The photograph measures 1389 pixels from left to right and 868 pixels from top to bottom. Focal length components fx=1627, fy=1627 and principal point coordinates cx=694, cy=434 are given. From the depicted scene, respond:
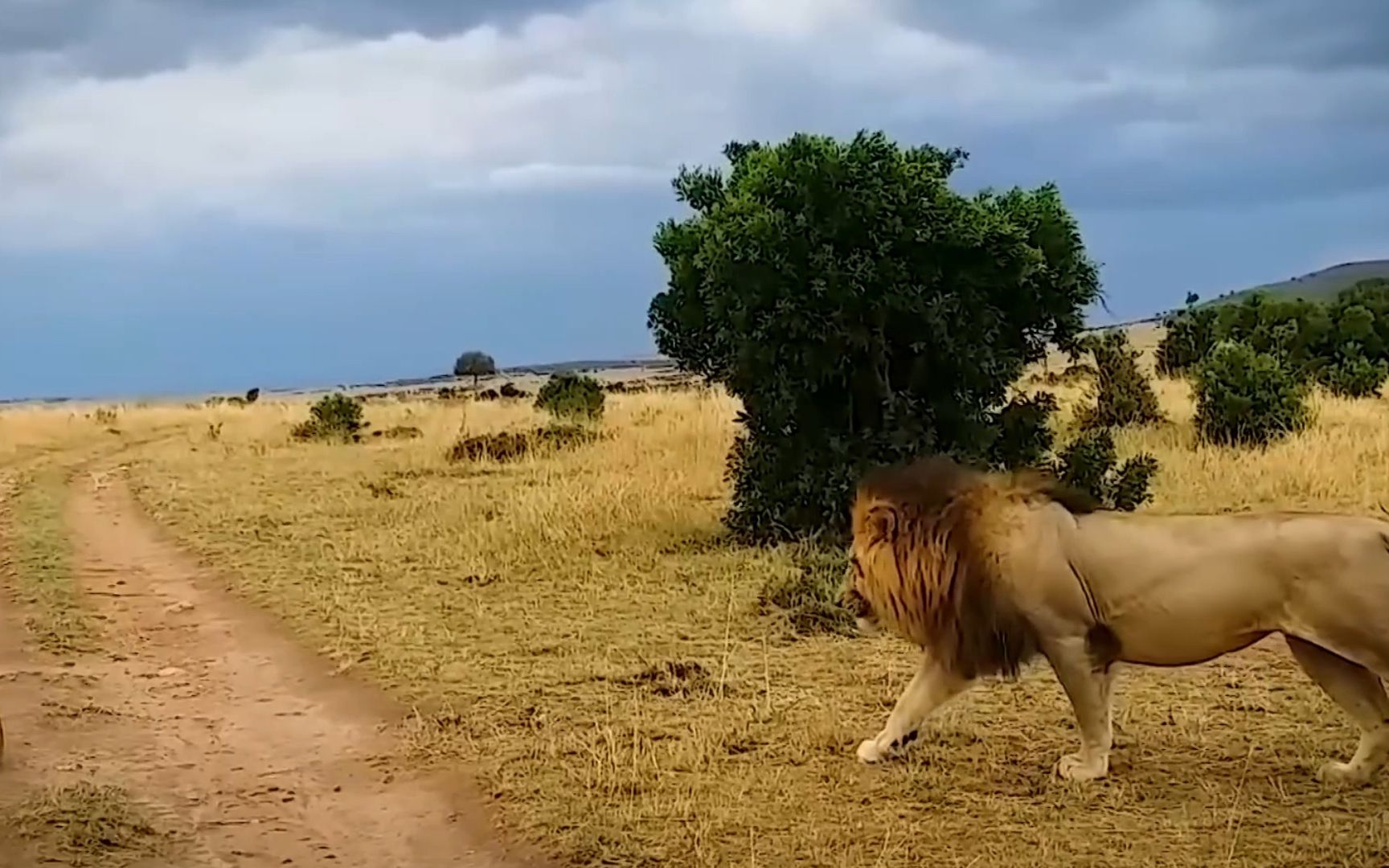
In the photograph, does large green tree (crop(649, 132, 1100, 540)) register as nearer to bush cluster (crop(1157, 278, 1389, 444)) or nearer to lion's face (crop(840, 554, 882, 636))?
lion's face (crop(840, 554, 882, 636))

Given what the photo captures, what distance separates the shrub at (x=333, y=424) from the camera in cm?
2739

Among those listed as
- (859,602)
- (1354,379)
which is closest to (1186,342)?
(1354,379)

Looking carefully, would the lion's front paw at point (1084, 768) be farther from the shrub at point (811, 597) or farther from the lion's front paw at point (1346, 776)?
the shrub at point (811, 597)

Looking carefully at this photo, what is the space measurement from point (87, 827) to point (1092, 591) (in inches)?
152

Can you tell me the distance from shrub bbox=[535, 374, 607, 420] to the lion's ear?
66.4 ft

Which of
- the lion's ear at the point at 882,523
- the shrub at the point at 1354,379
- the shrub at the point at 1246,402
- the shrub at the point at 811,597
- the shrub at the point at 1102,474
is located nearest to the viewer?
the lion's ear at the point at 882,523

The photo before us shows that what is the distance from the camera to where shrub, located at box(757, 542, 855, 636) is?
9.40 m

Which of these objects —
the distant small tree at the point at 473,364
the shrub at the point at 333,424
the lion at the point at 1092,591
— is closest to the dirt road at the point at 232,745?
the lion at the point at 1092,591

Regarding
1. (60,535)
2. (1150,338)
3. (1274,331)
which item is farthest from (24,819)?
(1150,338)

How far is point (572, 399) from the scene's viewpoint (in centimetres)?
2791

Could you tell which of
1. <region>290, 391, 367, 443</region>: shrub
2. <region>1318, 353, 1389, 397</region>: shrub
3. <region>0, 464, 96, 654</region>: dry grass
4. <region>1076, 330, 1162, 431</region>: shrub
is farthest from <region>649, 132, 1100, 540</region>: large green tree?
<region>1318, 353, 1389, 397</region>: shrub

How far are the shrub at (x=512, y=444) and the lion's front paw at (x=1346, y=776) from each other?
1507cm

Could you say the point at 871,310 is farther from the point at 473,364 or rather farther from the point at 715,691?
the point at 473,364

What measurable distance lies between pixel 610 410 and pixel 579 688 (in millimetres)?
21619
